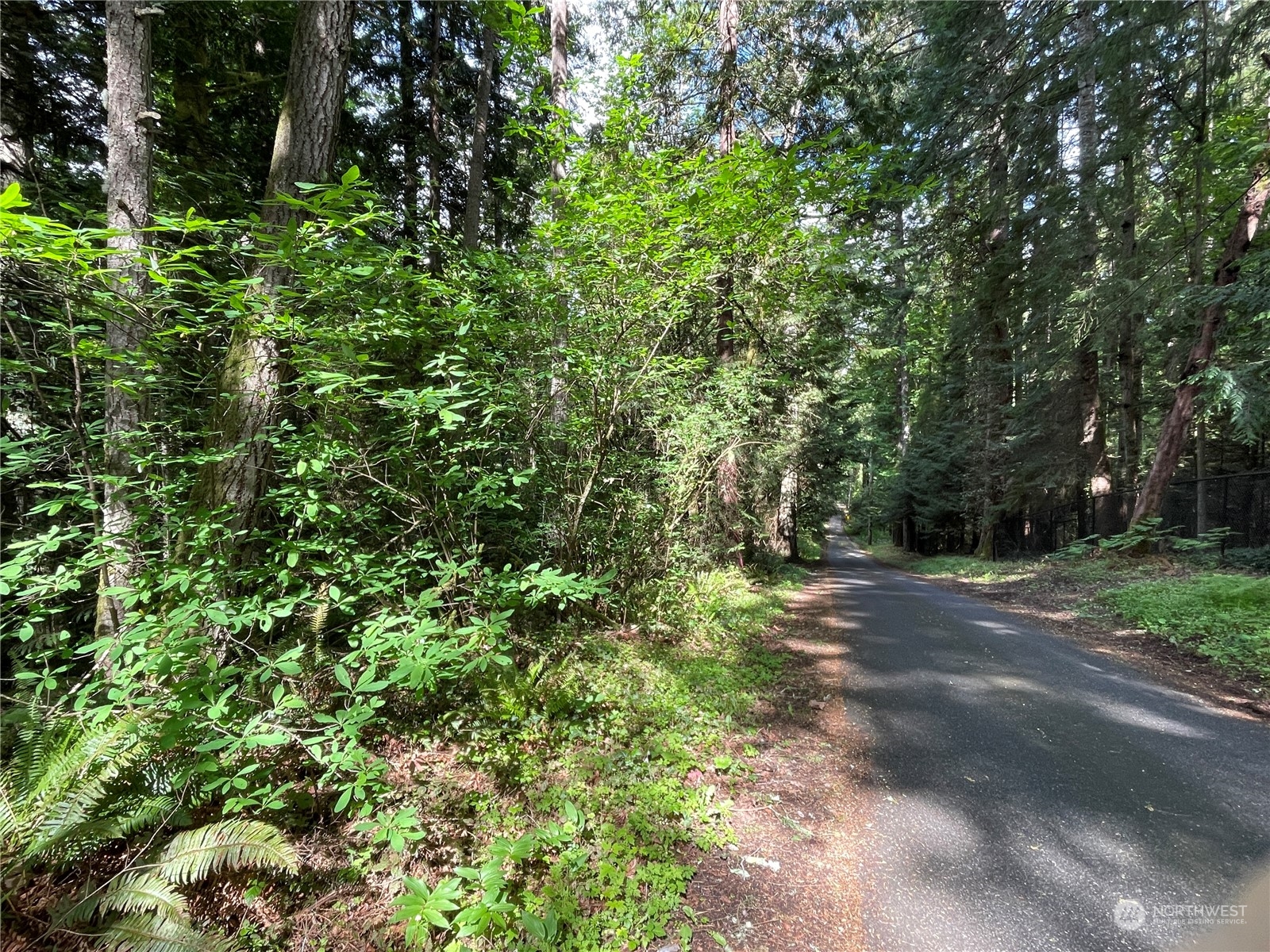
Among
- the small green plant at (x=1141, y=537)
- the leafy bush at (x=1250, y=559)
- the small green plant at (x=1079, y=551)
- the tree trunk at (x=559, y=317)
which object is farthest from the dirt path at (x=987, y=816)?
the leafy bush at (x=1250, y=559)

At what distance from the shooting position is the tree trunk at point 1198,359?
24.1 feet

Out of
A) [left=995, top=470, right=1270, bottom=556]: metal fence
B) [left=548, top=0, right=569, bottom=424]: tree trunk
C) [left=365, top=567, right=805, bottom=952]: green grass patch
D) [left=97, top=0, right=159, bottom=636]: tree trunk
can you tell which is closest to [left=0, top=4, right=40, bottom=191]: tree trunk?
[left=97, top=0, right=159, bottom=636]: tree trunk

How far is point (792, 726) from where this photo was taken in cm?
395

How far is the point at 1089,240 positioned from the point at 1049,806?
11539 mm

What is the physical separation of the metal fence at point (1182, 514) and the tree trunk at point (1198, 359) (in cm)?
81

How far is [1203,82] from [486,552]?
1272cm

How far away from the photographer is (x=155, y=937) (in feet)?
5.69

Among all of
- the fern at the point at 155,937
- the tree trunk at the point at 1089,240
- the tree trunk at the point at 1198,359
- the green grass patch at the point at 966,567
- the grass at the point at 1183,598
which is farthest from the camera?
the green grass patch at the point at 966,567

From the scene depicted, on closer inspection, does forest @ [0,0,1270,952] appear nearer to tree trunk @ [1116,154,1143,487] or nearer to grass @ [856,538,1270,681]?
tree trunk @ [1116,154,1143,487]

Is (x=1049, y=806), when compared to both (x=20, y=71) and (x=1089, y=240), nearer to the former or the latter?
(x=20, y=71)

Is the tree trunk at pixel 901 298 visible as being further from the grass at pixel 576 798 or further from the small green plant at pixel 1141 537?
the grass at pixel 576 798

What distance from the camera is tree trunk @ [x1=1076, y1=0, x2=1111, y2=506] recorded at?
8531 mm

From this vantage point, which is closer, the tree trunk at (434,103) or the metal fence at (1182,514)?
the tree trunk at (434,103)

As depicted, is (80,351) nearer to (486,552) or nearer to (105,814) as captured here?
(105,814)
